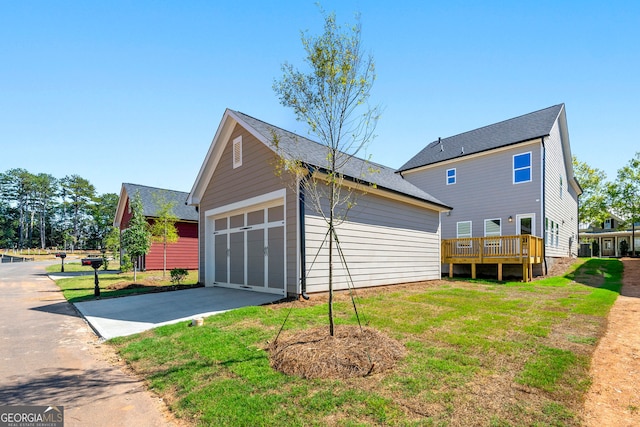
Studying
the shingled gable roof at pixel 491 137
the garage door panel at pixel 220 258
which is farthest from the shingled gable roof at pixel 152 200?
the shingled gable roof at pixel 491 137

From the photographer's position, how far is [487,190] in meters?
16.7

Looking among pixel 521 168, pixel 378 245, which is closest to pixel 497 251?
pixel 521 168

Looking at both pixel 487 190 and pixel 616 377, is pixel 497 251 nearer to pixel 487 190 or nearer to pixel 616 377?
pixel 487 190

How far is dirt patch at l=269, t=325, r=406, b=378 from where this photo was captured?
3.81 metres

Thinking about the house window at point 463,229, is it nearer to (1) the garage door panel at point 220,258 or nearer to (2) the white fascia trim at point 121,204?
(1) the garage door panel at point 220,258

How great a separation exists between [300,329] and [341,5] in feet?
17.7

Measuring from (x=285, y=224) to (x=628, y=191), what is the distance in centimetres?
3219

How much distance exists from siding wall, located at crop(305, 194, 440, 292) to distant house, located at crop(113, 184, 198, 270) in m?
15.5

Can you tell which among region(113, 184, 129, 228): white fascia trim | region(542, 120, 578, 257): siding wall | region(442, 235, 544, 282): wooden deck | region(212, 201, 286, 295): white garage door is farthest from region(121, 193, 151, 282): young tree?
region(542, 120, 578, 257): siding wall

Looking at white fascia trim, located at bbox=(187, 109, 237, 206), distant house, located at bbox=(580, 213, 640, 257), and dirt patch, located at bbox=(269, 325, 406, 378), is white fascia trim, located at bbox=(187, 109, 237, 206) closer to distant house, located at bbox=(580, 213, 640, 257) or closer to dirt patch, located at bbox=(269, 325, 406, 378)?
dirt patch, located at bbox=(269, 325, 406, 378)

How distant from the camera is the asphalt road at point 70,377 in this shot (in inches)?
126

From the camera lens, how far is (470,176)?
57.4 ft

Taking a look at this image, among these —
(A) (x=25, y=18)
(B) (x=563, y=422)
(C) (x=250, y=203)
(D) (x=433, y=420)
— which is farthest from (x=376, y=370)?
(A) (x=25, y=18)

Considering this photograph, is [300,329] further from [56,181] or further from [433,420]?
[56,181]
